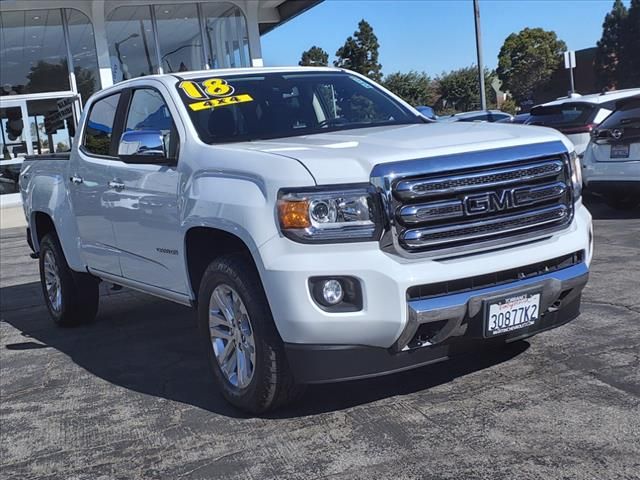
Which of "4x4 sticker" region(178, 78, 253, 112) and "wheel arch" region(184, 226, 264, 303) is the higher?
"4x4 sticker" region(178, 78, 253, 112)

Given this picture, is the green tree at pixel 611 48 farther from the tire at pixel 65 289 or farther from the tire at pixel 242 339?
the tire at pixel 242 339

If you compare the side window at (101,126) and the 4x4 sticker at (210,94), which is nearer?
the 4x4 sticker at (210,94)

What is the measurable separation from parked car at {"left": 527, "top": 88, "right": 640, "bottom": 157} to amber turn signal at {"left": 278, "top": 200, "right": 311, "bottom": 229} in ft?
27.1

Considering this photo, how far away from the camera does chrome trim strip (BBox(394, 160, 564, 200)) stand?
3.65 metres

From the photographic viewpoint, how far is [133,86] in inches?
219

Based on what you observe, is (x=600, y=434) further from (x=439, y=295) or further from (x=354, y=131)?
(x=354, y=131)

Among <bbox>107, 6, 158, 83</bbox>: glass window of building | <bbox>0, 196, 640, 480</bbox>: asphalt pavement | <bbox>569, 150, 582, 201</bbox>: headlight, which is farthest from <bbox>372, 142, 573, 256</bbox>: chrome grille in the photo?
<bbox>107, 6, 158, 83</bbox>: glass window of building

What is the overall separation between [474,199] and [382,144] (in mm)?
539

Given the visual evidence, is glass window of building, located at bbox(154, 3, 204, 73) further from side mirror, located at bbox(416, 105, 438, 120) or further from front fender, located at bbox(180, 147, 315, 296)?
front fender, located at bbox(180, 147, 315, 296)

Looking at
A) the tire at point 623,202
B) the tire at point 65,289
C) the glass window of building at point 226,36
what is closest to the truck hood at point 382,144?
the tire at point 65,289

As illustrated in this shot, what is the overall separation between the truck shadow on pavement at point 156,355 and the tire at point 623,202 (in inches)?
240

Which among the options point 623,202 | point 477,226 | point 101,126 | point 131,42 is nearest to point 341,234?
point 477,226

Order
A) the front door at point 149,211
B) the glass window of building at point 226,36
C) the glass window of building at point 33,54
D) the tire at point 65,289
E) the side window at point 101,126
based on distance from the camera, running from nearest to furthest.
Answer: the front door at point 149,211, the side window at point 101,126, the tire at point 65,289, the glass window of building at point 33,54, the glass window of building at point 226,36

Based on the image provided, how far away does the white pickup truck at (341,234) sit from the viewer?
364 cm
